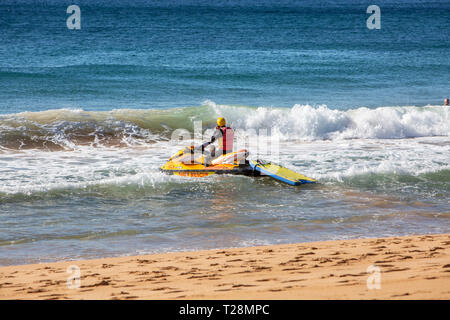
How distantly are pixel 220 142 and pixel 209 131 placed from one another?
6.92 meters

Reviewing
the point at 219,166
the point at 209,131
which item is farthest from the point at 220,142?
the point at 209,131

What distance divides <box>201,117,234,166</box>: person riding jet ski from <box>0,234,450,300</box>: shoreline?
16.3 ft

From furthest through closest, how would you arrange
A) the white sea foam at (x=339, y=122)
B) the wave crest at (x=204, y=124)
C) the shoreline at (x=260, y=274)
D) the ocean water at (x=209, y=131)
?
1. the white sea foam at (x=339, y=122)
2. the wave crest at (x=204, y=124)
3. the ocean water at (x=209, y=131)
4. the shoreline at (x=260, y=274)

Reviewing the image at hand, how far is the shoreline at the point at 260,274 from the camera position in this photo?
514cm

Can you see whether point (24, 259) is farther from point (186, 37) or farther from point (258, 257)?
point (186, 37)

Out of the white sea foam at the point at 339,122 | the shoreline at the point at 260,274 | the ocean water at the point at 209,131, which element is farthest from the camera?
the white sea foam at the point at 339,122

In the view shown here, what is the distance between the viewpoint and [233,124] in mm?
19938

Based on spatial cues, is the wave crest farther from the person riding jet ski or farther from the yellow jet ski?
the person riding jet ski

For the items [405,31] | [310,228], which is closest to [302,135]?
[310,228]

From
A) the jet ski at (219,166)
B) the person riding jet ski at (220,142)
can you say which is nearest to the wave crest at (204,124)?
the jet ski at (219,166)

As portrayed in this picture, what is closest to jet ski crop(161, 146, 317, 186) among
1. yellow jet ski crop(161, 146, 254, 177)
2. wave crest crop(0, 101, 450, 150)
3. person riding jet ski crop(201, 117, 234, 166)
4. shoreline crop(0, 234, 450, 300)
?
yellow jet ski crop(161, 146, 254, 177)

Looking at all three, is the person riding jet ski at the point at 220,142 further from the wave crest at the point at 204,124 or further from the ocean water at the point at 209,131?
the wave crest at the point at 204,124

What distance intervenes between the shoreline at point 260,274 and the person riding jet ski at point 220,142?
196 inches
